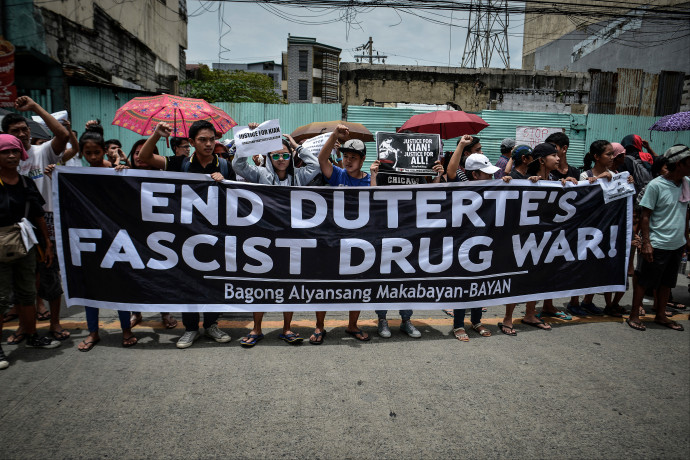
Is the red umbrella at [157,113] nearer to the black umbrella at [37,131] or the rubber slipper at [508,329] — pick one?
the black umbrella at [37,131]

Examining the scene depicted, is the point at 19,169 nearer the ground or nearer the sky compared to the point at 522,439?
nearer the sky

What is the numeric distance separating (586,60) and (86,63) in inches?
1034

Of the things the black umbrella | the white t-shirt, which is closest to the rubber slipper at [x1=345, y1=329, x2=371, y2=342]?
the white t-shirt

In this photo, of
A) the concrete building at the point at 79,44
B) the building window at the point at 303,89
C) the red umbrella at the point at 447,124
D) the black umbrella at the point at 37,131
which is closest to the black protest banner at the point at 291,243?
the black umbrella at the point at 37,131

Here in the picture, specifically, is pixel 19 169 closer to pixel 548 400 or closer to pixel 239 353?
pixel 239 353

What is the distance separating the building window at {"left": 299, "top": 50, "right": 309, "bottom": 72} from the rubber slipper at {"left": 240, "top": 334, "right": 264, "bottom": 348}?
5203cm

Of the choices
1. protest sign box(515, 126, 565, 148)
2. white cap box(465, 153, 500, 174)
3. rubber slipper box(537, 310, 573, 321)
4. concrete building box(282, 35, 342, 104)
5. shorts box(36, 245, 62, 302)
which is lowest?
rubber slipper box(537, 310, 573, 321)

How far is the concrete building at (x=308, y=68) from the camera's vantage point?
51094 millimetres

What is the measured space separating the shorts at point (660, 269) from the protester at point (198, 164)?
4407 mm

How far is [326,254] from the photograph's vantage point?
385cm

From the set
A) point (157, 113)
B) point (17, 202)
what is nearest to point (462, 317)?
point (17, 202)

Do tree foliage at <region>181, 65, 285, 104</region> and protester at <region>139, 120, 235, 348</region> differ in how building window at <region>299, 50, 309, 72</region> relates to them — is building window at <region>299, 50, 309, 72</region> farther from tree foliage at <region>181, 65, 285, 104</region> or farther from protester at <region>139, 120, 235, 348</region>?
protester at <region>139, 120, 235, 348</region>

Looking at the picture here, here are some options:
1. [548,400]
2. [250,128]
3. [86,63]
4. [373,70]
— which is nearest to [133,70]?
[86,63]

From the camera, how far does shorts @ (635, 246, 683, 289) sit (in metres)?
4.39
